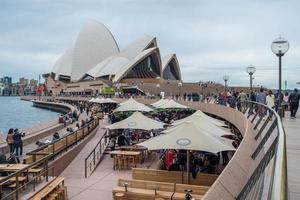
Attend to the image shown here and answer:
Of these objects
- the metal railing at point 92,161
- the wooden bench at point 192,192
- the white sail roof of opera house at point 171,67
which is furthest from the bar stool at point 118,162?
Result: the white sail roof of opera house at point 171,67

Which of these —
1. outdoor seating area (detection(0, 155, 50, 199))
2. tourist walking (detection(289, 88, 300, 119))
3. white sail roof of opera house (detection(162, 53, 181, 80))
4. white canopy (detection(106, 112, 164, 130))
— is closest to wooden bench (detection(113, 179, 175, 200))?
outdoor seating area (detection(0, 155, 50, 199))

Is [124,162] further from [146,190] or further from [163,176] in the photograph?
[146,190]

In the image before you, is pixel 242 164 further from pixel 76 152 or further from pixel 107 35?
pixel 107 35

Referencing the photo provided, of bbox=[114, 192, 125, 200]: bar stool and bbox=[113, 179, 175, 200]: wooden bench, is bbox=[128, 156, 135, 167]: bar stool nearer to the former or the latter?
bbox=[113, 179, 175, 200]: wooden bench

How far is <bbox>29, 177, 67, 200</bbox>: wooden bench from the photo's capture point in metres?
8.66

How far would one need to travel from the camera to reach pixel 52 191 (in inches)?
367

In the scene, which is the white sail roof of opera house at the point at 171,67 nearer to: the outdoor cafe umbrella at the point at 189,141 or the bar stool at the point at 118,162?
the bar stool at the point at 118,162

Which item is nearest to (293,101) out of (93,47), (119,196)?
(119,196)

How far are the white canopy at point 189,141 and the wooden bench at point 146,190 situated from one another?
0.96m

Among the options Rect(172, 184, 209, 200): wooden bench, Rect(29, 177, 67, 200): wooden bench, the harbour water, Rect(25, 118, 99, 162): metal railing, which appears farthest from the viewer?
the harbour water

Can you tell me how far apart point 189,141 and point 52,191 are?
3822 millimetres

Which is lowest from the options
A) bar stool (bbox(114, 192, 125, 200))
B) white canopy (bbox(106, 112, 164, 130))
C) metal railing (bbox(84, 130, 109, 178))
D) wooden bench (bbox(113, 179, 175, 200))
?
metal railing (bbox(84, 130, 109, 178))

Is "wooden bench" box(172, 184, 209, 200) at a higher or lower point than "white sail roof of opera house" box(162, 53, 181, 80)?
lower

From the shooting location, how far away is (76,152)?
16.6m
